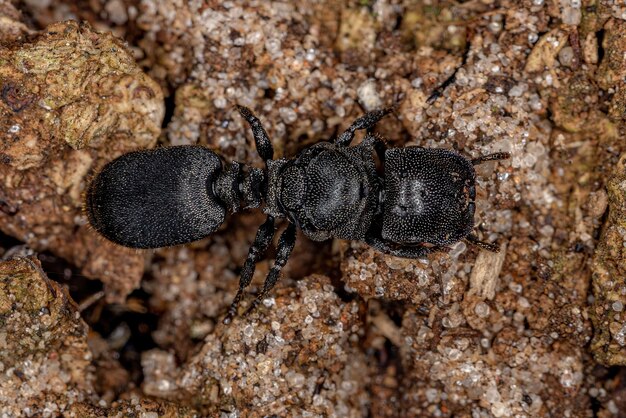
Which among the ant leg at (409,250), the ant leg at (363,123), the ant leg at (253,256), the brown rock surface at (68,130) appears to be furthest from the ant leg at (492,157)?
the brown rock surface at (68,130)

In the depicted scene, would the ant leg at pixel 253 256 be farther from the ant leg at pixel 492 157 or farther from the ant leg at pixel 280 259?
the ant leg at pixel 492 157

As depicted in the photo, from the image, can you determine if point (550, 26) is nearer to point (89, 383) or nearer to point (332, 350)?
point (332, 350)

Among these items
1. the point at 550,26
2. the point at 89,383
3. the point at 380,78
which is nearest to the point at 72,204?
the point at 89,383

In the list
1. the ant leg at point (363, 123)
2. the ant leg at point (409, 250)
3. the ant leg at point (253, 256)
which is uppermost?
the ant leg at point (363, 123)

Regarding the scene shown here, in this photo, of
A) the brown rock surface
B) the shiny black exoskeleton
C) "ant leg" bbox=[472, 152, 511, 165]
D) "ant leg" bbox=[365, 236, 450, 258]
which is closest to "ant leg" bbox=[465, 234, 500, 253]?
the shiny black exoskeleton

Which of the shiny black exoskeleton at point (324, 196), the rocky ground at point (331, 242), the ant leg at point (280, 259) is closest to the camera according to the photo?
the shiny black exoskeleton at point (324, 196)

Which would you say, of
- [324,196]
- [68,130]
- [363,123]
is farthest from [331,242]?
[68,130]

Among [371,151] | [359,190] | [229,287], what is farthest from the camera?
[229,287]
